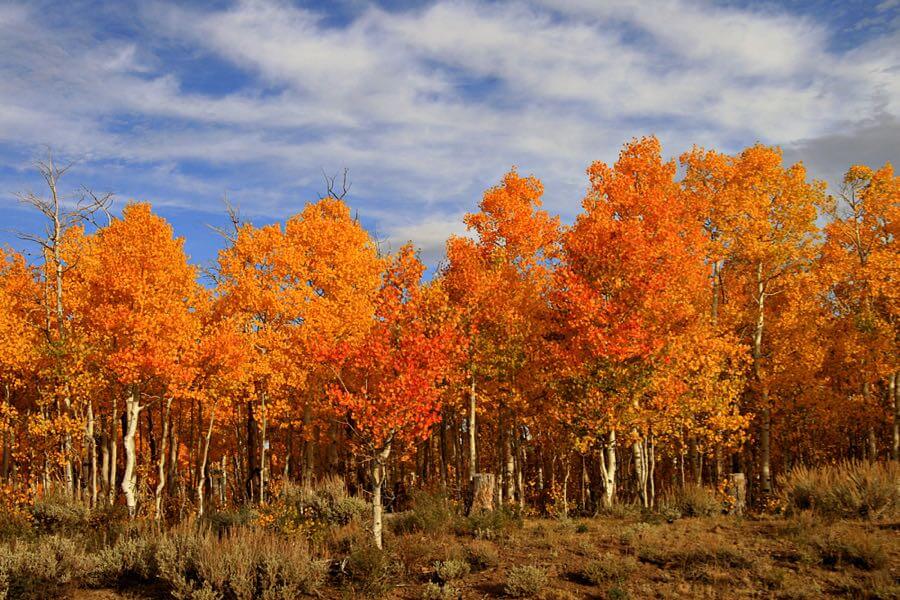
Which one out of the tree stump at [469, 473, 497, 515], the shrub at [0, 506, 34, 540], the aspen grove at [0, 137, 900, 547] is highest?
the aspen grove at [0, 137, 900, 547]

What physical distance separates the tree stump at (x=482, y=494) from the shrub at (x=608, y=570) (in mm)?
4843

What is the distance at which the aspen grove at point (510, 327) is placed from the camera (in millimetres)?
19781

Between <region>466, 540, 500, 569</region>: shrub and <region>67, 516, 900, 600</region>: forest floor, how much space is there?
0.07 ft

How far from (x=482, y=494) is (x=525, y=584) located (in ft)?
17.9

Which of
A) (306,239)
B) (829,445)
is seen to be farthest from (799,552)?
(829,445)

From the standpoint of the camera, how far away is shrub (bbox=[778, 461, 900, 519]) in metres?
14.7

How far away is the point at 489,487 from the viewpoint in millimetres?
17391

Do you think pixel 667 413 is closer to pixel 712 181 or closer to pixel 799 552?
pixel 799 552

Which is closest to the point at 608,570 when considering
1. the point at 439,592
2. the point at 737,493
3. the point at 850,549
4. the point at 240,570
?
the point at 439,592

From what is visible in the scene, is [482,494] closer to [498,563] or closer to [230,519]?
[498,563]

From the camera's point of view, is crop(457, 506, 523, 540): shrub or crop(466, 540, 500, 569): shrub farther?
crop(457, 506, 523, 540): shrub

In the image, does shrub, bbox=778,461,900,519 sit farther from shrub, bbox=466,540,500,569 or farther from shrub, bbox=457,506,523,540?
shrub, bbox=466,540,500,569

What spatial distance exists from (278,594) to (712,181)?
23.5m

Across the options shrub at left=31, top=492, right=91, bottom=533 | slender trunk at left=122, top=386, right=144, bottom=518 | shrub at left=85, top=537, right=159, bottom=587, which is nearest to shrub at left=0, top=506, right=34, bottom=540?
shrub at left=31, top=492, right=91, bottom=533
